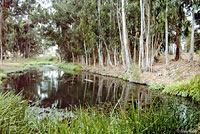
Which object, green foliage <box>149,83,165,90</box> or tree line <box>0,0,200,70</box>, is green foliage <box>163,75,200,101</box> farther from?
Answer: tree line <box>0,0,200,70</box>

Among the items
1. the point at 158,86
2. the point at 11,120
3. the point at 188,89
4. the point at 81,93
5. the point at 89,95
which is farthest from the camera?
the point at 158,86

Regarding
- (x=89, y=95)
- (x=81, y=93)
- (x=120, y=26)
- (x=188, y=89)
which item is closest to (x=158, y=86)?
(x=188, y=89)

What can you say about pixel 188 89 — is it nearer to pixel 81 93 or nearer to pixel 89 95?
pixel 89 95

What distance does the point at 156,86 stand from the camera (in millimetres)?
7719

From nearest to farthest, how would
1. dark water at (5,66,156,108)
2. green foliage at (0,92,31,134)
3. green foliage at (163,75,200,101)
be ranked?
green foliage at (0,92,31,134)
green foliage at (163,75,200,101)
dark water at (5,66,156,108)

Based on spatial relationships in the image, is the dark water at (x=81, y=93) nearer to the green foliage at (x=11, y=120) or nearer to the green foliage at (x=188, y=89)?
the green foliage at (x=11, y=120)

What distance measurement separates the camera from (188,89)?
5738 mm

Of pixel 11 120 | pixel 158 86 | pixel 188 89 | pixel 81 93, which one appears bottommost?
pixel 81 93

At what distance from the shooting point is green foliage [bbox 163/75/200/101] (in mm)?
5086

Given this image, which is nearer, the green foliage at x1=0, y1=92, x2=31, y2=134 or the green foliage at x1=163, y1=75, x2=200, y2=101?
the green foliage at x1=0, y1=92, x2=31, y2=134

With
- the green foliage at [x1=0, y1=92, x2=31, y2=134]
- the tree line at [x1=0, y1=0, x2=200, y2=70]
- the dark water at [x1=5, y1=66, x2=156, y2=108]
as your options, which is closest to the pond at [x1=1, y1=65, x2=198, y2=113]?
the dark water at [x1=5, y1=66, x2=156, y2=108]

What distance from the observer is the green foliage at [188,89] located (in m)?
5.09

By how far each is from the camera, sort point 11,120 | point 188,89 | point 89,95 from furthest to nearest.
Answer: point 89,95, point 188,89, point 11,120

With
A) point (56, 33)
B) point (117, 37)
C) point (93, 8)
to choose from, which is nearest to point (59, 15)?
point (56, 33)
